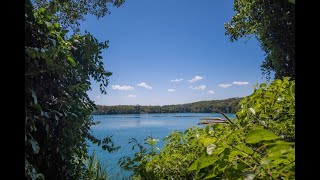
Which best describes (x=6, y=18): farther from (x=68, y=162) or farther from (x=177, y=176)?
(x=68, y=162)

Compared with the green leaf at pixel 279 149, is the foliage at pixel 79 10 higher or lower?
higher

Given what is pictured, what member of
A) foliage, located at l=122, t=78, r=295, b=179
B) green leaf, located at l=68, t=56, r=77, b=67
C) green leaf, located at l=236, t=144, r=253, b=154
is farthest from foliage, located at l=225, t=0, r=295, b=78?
green leaf, located at l=236, t=144, r=253, b=154

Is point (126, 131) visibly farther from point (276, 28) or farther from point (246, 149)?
point (246, 149)

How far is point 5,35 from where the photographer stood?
512 millimetres

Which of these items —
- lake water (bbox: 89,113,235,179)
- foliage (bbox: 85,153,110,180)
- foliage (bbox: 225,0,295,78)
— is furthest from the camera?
foliage (bbox: 225,0,295,78)

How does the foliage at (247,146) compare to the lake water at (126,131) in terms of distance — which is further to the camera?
the lake water at (126,131)

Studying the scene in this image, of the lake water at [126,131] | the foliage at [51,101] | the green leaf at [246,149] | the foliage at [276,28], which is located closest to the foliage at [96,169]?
the lake water at [126,131]

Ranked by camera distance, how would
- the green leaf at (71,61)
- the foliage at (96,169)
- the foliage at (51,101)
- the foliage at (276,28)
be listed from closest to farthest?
the foliage at (51,101)
the green leaf at (71,61)
the foliage at (96,169)
the foliage at (276,28)

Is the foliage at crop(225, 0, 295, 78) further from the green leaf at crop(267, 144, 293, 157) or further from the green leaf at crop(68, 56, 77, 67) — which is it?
the green leaf at crop(267, 144, 293, 157)

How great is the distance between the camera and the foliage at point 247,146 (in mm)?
475

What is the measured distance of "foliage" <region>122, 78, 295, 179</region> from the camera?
48cm

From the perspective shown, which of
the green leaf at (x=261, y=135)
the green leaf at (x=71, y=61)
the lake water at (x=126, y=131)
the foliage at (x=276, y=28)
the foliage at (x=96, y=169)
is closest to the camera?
the green leaf at (x=261, y=135)

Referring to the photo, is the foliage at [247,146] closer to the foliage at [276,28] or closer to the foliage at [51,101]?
the foliage at [51,101]

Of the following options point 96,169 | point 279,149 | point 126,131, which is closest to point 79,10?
point 96,169
